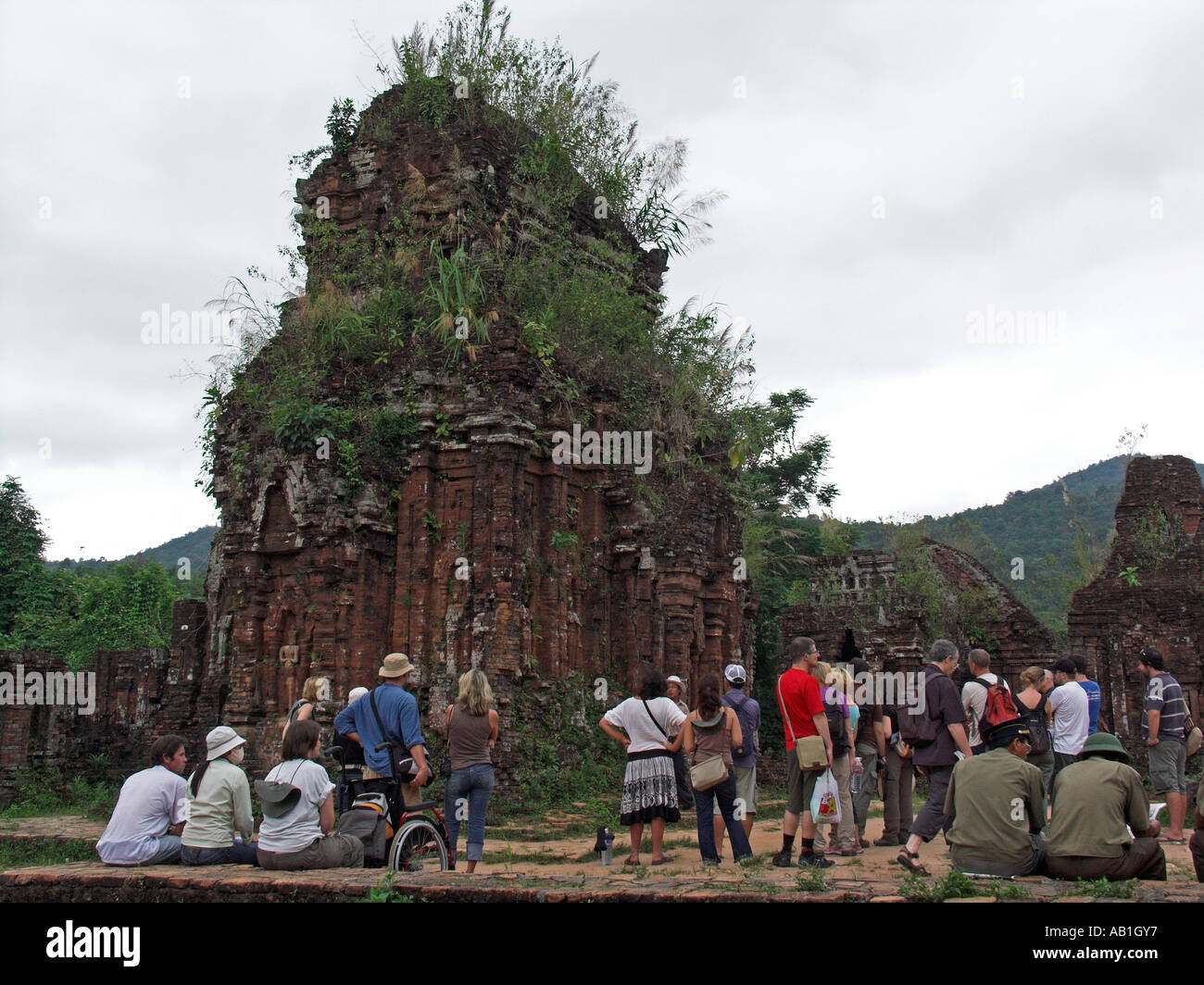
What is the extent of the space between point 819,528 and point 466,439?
29.7 metres

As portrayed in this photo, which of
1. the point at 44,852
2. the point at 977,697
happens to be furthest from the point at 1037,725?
the point at 44,852

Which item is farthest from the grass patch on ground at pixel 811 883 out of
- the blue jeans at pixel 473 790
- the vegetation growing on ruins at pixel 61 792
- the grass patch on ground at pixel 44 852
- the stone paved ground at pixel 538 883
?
the vegetation growing on ruins at pixel 61 792

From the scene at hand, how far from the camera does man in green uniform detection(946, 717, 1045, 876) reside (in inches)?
256

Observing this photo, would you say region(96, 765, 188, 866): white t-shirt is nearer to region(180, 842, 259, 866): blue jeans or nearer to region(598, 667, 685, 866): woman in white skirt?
region(180, 842, 259, 866): blue jeans

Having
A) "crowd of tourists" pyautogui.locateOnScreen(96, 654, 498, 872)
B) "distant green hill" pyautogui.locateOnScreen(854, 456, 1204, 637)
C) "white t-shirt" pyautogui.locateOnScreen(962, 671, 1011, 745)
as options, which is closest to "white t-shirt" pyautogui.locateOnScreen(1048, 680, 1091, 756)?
"white t-shirt" pyautogui.locateOnScreen(962, 671, 1011, 745)

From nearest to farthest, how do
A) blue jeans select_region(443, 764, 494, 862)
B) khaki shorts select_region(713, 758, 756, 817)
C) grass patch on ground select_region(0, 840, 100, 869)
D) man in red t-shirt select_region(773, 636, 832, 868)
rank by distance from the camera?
blue jeans select_region(443, 764, 494, 862) → man in red t-shirt select_region(773, 636, 832, 868) → khaki shorts select_region(713, 758, 756, 817) → grass patch on ground select_region(0, 840, 100, 869)

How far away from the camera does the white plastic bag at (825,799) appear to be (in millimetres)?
9055

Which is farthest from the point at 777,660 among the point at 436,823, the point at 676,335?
the point at 436,823

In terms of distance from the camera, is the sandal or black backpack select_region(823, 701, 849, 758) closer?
the sandal

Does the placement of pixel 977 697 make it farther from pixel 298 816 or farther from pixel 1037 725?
pixel 298 816

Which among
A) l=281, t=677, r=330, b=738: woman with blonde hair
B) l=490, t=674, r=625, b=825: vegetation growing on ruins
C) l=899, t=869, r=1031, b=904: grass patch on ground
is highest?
l=281, t=677, r=330, b=738: woman with blonde hair

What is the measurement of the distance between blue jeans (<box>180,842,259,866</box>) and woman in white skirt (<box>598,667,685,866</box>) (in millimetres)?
3056

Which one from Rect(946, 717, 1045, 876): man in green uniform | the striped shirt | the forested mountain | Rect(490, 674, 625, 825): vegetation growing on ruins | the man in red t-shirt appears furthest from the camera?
the forested mountain

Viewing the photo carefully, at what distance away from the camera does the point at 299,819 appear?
7168mm
